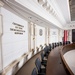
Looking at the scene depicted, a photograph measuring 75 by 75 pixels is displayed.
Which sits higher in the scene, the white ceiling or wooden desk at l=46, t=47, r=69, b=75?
the white ceiling

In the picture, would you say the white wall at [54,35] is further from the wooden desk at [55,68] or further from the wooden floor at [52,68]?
the wooden desk at [55,68]

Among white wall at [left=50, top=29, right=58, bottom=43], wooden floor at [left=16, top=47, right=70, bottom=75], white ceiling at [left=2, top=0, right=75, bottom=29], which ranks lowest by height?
wooden floor at [left=16, top=47, right=70, bottom=75]

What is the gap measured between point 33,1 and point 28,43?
2.40 m

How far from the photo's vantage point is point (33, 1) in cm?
311

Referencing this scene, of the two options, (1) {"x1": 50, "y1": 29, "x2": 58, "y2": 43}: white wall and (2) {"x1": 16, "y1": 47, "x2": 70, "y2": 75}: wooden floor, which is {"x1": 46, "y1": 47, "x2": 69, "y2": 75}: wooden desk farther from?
(1) {"x1": 50, "y1": 29, "x2": 58, "y2": 43}: white wall

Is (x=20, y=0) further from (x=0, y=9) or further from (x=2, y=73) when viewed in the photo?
(x=2, y=73)

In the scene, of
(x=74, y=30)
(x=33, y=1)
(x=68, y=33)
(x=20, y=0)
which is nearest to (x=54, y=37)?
(x=68, y=33)

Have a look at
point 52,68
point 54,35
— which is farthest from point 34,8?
point 54,35

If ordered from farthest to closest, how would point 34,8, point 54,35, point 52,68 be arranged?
point 54,35
point 34,8
point 52,68

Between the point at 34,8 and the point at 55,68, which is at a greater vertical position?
the point at 34,8

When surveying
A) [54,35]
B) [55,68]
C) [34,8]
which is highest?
[34,8]

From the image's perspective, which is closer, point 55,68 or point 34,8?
point 55,68

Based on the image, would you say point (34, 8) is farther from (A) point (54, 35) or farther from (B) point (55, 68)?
(A) point (54, 35)

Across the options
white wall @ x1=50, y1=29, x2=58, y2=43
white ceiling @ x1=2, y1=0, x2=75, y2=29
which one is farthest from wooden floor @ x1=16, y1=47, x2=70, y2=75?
white wall @ x1=50, y1=29, x2=58, y2=43
